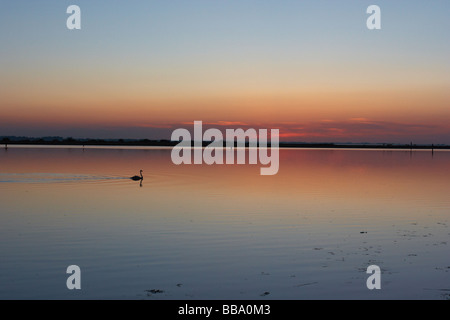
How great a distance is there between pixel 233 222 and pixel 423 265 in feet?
30.9

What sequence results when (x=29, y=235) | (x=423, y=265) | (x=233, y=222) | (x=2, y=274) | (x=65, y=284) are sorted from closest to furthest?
(x=65, y=284) → (x=2, y=274) → (x=423, y=265) → (x=29, y=235) → (x=233, y=222)

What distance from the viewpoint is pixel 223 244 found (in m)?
18.2

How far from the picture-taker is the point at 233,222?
22781mm

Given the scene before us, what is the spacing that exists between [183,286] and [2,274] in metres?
5.24

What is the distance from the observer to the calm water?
12.9 meters

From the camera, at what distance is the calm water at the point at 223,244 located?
12.9 metres

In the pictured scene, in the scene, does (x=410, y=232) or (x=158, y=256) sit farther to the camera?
(x=410, y=232)

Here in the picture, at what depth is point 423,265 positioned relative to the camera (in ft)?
50.7

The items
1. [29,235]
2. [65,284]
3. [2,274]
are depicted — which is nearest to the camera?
[65,284]
